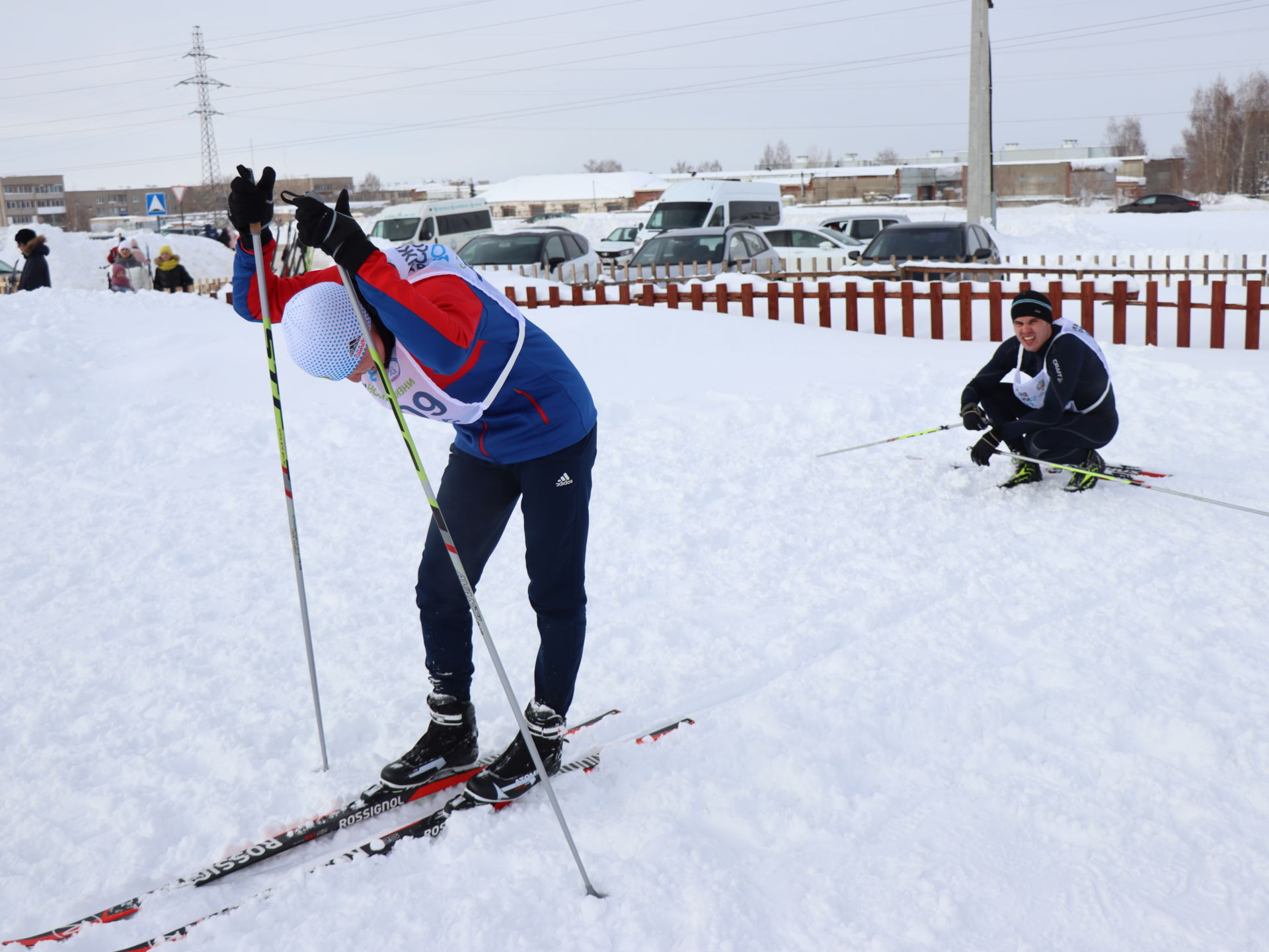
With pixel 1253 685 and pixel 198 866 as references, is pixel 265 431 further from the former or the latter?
pixel 1253 685

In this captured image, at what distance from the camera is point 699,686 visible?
3.61 metres

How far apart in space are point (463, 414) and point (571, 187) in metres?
62.8

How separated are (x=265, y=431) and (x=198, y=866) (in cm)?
444

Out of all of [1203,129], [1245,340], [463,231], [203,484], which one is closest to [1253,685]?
[203,484]

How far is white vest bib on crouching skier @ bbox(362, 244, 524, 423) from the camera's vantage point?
2594 mm

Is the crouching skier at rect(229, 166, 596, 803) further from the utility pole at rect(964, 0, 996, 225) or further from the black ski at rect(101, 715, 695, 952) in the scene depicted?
the utility pole at rect(964, 0, 996, 225)

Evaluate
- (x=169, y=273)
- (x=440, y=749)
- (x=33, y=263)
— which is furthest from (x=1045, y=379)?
(x=169, y=273)

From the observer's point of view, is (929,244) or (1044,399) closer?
(1044,399)

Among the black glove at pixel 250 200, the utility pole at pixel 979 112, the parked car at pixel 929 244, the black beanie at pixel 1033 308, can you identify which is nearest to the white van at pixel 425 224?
the parked car at pixel 929 244

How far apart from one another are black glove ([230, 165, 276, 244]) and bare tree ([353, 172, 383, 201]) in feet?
262

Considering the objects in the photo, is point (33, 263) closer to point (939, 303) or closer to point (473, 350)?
point (939, 303)

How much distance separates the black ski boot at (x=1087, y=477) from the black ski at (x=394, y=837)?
3.67 meters

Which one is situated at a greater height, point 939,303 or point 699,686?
point 939,303

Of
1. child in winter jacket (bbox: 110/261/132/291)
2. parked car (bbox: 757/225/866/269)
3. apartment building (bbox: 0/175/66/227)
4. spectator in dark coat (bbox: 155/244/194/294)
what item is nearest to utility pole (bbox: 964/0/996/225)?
parked car (bbox: 757/225/866/269)
